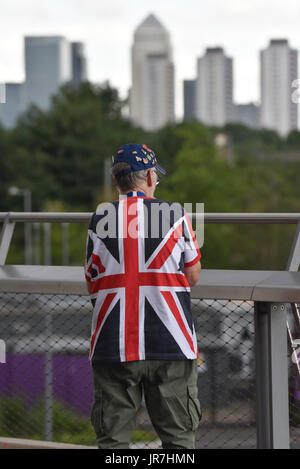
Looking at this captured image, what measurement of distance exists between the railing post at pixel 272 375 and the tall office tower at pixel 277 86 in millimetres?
69444

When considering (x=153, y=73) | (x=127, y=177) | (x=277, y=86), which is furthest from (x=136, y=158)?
(x=153, y=73)

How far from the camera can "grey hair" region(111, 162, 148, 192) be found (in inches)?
136

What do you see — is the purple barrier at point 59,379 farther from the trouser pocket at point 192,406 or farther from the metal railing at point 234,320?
the trouser pocket at point 192,406

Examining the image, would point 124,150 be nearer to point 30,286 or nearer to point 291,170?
point 30,286

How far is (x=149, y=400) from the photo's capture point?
11.0 ft

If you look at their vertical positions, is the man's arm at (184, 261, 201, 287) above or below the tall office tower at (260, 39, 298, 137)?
below

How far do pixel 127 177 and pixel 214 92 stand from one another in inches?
5103

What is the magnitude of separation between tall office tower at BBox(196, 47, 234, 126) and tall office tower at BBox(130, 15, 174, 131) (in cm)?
604

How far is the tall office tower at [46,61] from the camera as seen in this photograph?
307 ft

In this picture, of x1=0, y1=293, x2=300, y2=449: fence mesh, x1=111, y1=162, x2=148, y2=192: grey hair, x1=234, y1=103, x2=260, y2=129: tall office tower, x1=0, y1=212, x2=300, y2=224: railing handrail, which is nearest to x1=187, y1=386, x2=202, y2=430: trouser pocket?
x1=0, y1=293, x2=300, y2=449: fence mesh

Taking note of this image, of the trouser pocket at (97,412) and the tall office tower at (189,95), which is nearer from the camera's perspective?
the trouser pocket at (97,412)

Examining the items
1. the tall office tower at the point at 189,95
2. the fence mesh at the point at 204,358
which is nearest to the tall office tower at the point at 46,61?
the tall office tower at the point at 189,95

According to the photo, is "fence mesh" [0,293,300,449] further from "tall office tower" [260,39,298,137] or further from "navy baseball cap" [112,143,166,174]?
"tall office tower" [260,39,298,137]

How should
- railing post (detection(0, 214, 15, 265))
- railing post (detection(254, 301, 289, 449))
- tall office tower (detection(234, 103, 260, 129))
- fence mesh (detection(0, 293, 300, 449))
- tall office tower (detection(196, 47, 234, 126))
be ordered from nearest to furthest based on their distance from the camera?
1. railing post (detection(254, 301, 289, 449))
2. fence mesh (detection(0, 293, 300, 449))
3. railing post (detection(0, 214, 15, 265))
4. tall office tower (detection(234, 103, 260, 129))
5. tall office tower (detection(196, 47, 234, 126))
